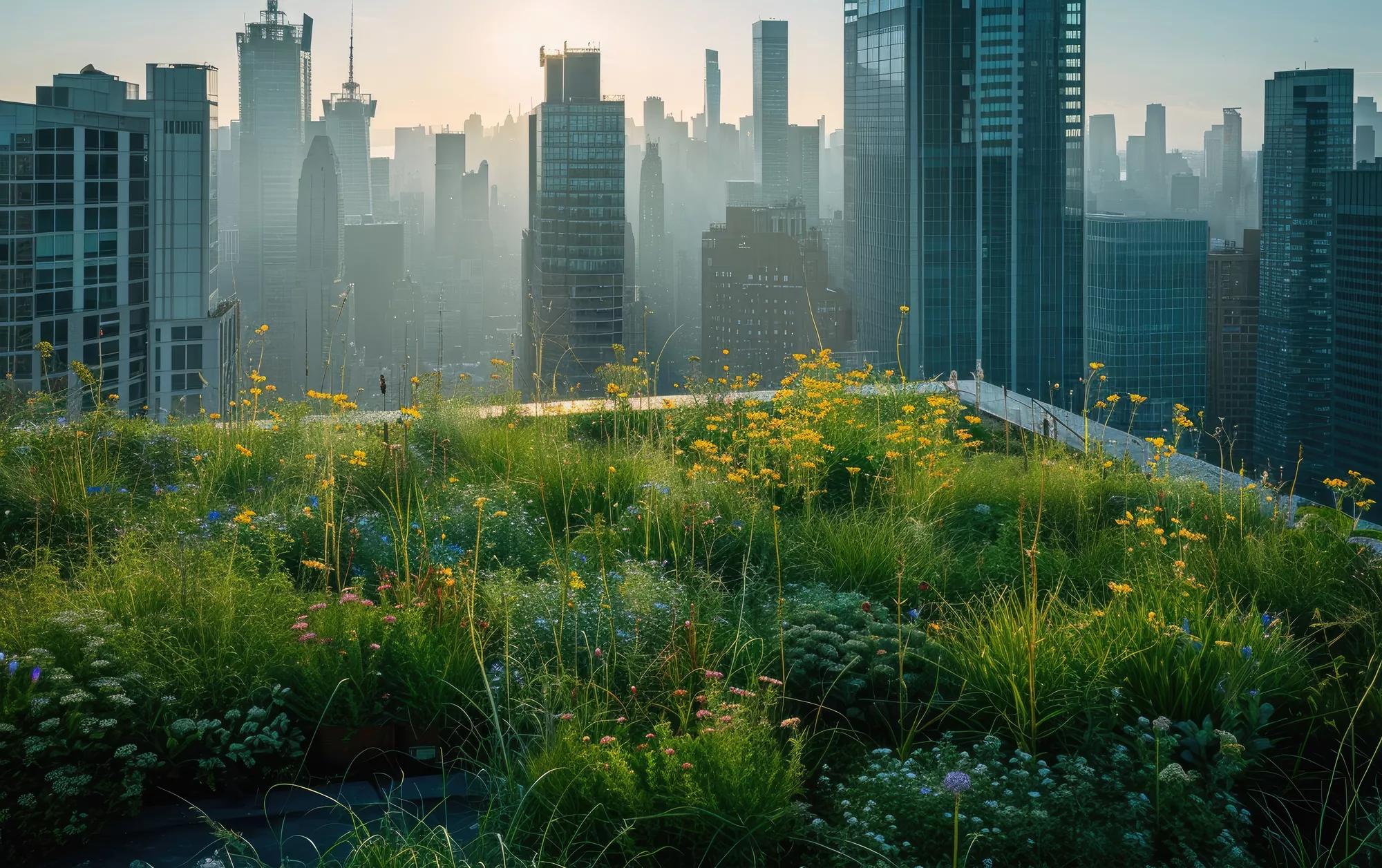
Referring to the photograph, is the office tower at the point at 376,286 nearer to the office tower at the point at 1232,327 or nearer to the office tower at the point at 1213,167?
the office tower at the point at 1232,327

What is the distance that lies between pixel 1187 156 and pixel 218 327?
187 ft

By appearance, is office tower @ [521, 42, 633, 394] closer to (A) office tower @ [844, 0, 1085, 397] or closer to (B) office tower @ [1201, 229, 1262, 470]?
(A) office tower @ [844, 0, 1085, 397]

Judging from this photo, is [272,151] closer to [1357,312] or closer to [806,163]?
[806,163]

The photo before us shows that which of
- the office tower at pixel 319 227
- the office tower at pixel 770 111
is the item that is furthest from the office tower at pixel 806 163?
the office tower at pixel 319 227

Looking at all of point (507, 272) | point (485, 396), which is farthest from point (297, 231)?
point (485, 396)

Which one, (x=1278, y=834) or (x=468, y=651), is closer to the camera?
(x=1278, y=834)

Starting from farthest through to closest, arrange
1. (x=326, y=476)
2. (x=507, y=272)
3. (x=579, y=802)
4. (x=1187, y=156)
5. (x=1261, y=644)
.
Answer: (x=1187, y=156), (x=507, y=272), (x=326, y=476), (x=1261, y=644), (x=579, y=802)

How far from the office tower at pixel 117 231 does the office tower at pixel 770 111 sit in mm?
35605

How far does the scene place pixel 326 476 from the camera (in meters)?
4.27

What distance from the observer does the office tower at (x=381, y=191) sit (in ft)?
254

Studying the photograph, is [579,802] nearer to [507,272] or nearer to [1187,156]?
[507,272]

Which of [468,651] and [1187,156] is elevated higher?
[1187,156]

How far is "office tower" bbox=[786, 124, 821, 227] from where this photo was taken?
82.2 meters

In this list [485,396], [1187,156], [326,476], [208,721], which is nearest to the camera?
[208,721]
